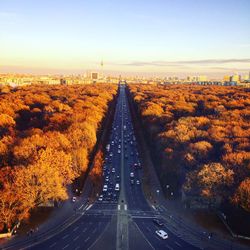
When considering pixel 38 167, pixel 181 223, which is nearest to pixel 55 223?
pixel 38 167

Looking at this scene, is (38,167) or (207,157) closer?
(38,167)

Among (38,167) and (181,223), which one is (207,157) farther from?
(38,167)

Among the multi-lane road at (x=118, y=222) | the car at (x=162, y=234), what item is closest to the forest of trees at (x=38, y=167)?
the multi-lane road at (x=118, y=222)

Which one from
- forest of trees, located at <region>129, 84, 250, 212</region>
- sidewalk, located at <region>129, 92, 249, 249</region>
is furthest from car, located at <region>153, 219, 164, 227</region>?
forest of trees, located at <region>129, 84, 250, 212</region>

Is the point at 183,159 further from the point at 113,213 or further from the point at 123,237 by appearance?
the point at 123,237

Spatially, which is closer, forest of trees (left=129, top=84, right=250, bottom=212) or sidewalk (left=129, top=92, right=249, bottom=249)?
sidewalk (left=129, top=92, right=249, bottom=249)

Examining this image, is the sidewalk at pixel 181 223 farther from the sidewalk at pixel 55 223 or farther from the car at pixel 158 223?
the sidewalk at pixel 55 223

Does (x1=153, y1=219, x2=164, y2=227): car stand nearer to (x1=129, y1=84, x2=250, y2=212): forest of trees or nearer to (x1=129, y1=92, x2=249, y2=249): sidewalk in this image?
(x1=129, y1=92, x2=249, y2=249): sidewalk

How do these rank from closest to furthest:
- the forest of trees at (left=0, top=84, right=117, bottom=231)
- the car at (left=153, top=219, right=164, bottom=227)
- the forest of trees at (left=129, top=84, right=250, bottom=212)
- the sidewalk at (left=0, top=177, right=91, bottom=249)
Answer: the sidewalk at (left=0, top=177, right=91, bottom=249), the forest of trees at (left=0, top=84, right=117, bottom=231), the car at (left=153, top=219, right=164, bottom=227), the forest of trees at (left=129, top=84, right=250, bottom=212)
